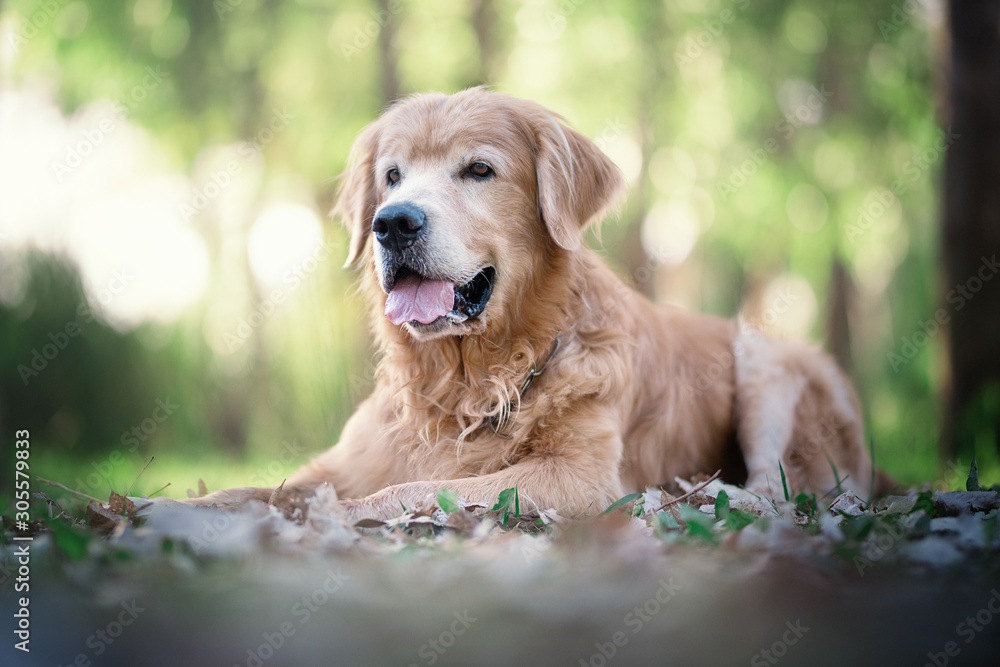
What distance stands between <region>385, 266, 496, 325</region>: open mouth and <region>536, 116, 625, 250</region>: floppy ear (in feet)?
1.54

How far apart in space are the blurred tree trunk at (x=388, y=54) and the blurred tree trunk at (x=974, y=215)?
5.96 m

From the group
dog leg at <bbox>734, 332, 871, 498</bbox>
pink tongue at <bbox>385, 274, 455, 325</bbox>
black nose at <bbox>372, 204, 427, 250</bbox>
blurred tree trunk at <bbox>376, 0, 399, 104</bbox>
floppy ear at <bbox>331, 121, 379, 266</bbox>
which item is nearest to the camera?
black nose at <bbox>372, 204, 427, 250</bbox>

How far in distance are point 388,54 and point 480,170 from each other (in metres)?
6.34

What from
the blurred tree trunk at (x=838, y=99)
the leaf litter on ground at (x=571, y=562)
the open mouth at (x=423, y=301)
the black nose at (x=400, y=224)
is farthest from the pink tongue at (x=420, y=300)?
the blurred tree trunk at (x=838, y=99)

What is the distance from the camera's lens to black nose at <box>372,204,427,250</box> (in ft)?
9.95

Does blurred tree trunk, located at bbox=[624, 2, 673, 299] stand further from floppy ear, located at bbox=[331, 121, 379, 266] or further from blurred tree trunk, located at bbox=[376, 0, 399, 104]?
floppy ear, located at bbox=[331, 121, 379, 266]

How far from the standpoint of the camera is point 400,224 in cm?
305

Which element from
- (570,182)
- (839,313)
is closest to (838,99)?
(839,313)

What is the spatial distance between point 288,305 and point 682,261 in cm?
934

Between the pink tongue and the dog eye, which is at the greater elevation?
the dog eye

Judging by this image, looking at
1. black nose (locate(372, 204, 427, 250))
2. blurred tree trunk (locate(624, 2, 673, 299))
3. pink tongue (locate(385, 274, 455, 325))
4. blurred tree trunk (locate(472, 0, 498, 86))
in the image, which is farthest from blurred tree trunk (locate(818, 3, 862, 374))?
black nose (locate(372, 204, 427, 250))

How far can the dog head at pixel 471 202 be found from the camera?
3.13 m

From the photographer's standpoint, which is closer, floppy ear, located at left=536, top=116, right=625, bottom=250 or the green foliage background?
floppy ear, located at left=536, top=116, right=625, bottom=250

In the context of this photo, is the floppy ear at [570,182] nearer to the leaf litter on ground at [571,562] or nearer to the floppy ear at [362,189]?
the floppy ear at [362,189]
